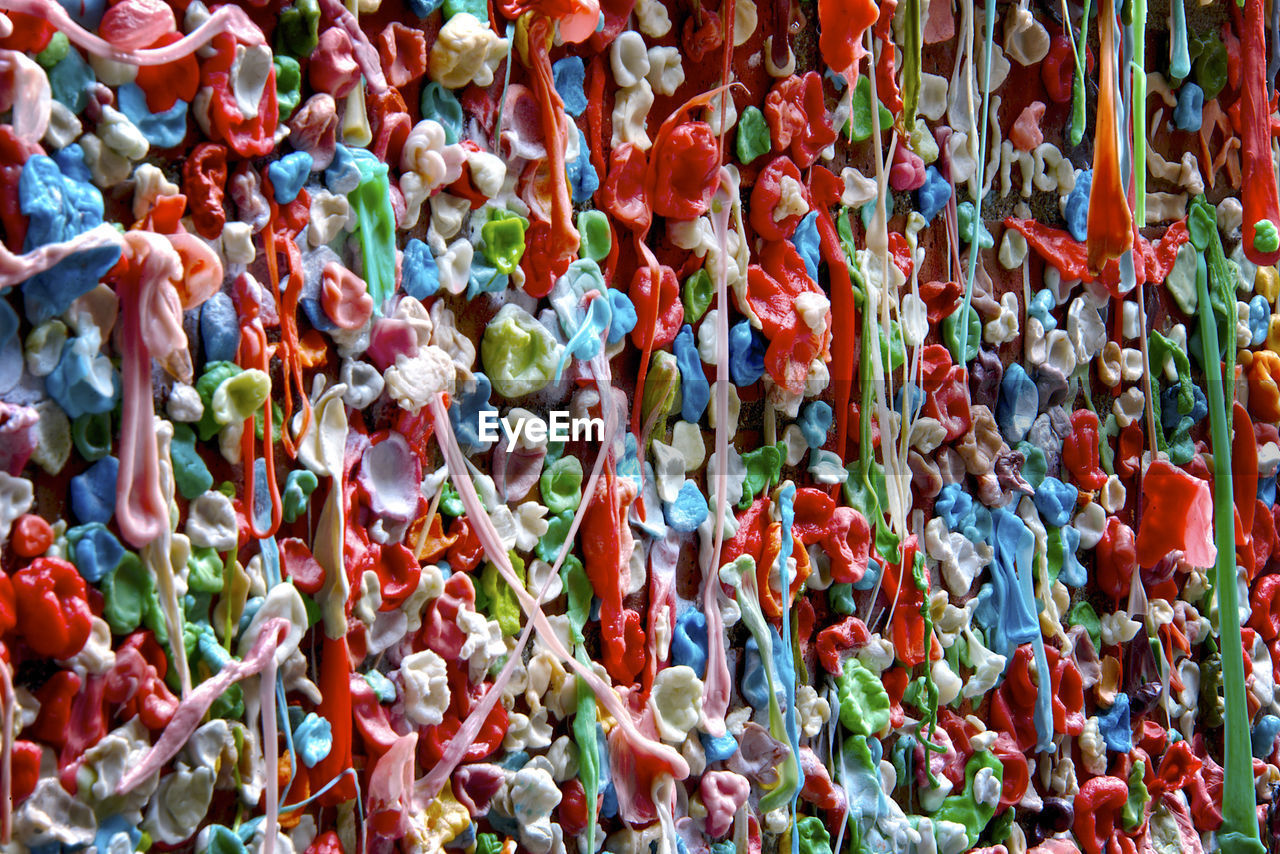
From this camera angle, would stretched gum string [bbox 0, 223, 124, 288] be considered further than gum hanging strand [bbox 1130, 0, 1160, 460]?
No

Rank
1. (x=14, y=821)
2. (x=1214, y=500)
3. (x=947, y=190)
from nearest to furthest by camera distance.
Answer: (x=14, y=821), (x=947, y=190), (x=1214, y=500)

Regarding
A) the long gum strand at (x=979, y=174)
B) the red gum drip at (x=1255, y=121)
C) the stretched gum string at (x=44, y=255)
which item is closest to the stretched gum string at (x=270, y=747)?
the stretched gum string at (x=44, y=255)

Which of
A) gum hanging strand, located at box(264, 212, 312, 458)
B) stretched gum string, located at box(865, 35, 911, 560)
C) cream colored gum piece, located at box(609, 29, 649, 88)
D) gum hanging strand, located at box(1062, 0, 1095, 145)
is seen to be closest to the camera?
gum hanging strand, located at box(264, 212, 312, 458)

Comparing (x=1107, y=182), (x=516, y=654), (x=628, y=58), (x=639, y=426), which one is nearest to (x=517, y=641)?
(x=516, y=654)

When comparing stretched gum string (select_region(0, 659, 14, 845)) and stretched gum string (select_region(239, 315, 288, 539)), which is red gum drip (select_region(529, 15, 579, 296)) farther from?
stretched gum string (select_region(0, 659, 14, 845))

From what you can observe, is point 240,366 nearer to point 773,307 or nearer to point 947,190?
point 773,307

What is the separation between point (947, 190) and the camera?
36.2 inches

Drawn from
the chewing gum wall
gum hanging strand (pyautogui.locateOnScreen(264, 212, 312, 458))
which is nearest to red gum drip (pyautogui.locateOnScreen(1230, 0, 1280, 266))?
the chewing gum wall

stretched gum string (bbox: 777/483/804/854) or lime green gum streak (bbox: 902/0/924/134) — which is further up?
lime green gum streak (bbox: 902/0/924/134)

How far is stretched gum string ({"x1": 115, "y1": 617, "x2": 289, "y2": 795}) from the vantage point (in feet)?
1.94

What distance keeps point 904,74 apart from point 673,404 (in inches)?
12.6

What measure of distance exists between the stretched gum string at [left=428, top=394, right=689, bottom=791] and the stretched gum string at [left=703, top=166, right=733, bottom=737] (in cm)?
5

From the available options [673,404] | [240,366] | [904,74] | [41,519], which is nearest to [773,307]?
[673,404]

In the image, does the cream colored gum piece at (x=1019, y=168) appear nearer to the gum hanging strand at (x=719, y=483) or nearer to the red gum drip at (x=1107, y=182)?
the red gum drip at (x=1107, y=182)
